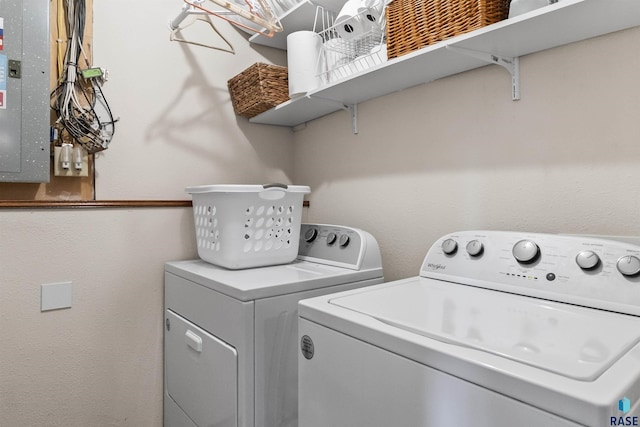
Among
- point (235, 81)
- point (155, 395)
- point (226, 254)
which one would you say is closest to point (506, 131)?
point (226, 254)

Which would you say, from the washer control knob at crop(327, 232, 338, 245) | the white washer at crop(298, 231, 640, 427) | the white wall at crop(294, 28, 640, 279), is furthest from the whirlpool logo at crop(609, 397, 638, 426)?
the washer control knob at crop(327, 232, 338, 245)

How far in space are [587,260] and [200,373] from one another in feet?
4.10

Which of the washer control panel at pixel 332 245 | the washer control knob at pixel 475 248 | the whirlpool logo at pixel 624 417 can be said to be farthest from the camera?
the washer control panel at pixel 332 245

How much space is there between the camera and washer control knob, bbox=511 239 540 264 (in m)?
1.04

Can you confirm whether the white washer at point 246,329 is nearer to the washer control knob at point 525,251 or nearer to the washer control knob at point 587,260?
the washer control knob at point 525,251

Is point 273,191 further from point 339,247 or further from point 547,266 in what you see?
point 547,266

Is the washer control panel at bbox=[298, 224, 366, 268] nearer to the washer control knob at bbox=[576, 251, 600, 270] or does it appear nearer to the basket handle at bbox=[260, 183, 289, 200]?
the basket handle at bbox=[260, 183, 289, 200]

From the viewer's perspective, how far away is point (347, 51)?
1.67 m

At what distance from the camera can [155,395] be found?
1.80 m

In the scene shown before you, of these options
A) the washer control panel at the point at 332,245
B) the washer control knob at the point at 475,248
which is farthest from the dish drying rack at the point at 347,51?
the washer control knob at the point at 475,248

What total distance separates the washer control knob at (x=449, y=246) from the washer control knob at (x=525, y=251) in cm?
18

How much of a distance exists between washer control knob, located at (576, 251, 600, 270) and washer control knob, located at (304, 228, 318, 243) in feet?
3.35

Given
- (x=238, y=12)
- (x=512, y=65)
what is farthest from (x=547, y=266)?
(x=238, y=12)

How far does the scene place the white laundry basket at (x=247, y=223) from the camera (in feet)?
4.83
